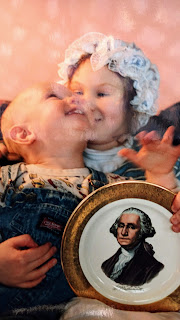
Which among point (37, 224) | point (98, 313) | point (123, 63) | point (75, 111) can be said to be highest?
A: point (123, 63)

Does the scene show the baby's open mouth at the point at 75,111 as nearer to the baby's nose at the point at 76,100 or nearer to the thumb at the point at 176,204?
the baby's nose at the point at 76,100

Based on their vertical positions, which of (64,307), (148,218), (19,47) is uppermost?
(19,47)

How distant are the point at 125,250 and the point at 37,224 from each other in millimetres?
321

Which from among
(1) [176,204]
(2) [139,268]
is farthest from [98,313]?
(1) [176,204]

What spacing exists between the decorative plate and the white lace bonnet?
0.27 metres

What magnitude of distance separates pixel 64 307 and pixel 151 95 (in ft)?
2.66

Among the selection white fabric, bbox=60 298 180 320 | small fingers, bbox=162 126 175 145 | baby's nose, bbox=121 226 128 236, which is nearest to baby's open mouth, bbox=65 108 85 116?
small fingers, bbox=162 126 175 145

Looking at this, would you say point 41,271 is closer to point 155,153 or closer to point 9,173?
point 9,173

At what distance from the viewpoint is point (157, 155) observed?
1361mm

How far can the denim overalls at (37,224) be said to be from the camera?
1.26m

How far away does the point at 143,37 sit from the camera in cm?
139

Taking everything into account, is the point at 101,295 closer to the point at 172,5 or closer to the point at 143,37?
the point at 143,37

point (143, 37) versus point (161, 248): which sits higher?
point (143, 37)

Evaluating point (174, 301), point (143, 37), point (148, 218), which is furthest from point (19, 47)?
point (174, 301)
